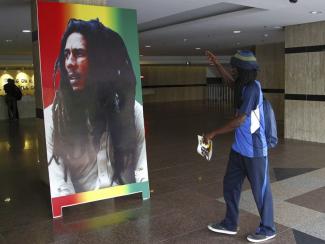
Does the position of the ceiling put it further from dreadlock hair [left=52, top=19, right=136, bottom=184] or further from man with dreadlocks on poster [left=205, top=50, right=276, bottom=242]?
man with dreadlocks on poster [left=205, top=50, right=276, bottom=242]

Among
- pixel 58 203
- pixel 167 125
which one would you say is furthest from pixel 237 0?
pixel 167 125

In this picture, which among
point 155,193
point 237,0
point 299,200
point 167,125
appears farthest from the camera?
point 167,125

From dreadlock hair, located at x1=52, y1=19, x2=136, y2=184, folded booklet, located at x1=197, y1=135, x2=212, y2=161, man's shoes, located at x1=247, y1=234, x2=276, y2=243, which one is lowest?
man's shoes, located at x1=247, y1=234, x2=276, y2=243

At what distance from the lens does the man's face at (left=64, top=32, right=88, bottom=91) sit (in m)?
4.41

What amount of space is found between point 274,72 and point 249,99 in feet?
36.6

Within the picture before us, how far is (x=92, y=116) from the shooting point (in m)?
4.59

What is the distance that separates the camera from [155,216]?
4.41 m

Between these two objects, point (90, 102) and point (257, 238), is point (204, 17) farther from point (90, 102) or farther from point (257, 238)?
point (257, 238)

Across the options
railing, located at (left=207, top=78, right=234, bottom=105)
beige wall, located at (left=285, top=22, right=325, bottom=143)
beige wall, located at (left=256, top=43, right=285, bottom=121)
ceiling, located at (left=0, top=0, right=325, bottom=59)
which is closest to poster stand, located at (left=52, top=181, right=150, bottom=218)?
ceiling, located at (left=0, top=0, right=325, bottom=59)

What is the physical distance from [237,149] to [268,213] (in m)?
0.69

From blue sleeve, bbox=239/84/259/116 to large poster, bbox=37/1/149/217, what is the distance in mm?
1813

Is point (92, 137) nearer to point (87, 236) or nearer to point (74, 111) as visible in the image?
point (74, 111)

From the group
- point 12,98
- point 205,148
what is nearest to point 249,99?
point 205,148

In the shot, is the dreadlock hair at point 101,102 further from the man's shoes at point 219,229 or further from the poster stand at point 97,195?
the man's shoes at point 219,229
